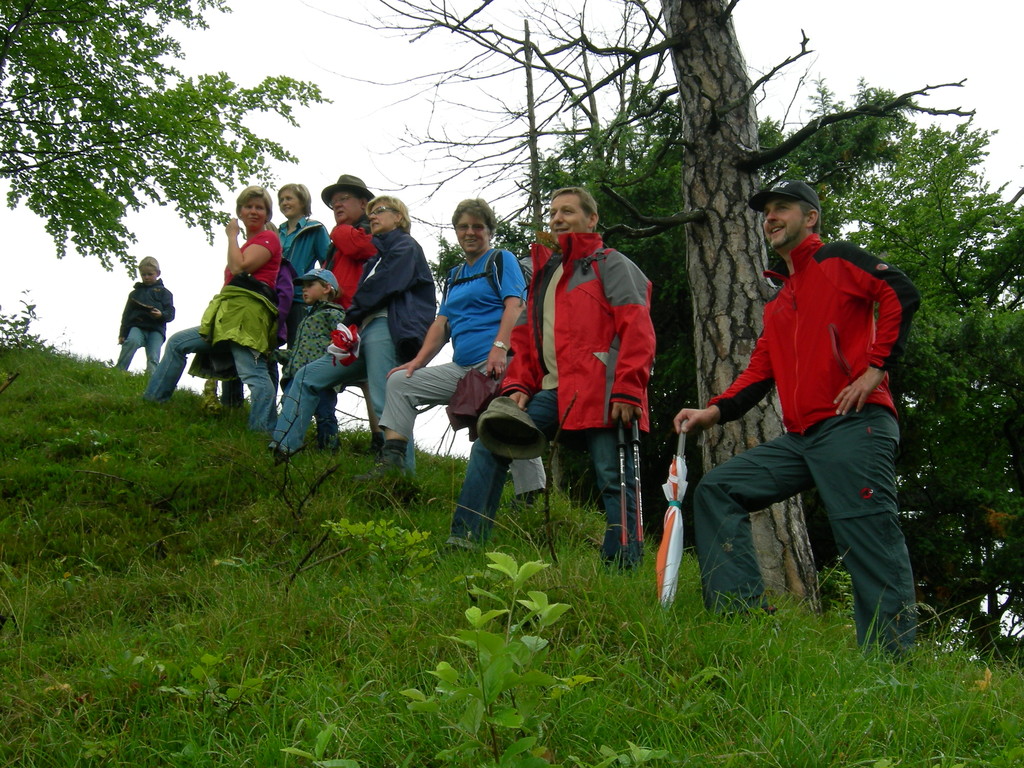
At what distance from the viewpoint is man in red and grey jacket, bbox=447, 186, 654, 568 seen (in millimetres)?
4574

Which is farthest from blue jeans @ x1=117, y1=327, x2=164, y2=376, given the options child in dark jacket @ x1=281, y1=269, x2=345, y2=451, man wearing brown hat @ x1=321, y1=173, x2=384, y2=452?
child in dark jacket @ x1=281, y1=269, x2=345, y2=451

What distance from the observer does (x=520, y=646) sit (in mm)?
2246

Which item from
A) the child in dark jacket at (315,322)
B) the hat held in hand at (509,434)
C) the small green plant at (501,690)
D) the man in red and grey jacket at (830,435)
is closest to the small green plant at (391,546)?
the hat held in hand at (509,434)

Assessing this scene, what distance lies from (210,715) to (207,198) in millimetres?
14357

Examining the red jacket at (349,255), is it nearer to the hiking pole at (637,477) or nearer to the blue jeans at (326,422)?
the blue jeans at (326,422)

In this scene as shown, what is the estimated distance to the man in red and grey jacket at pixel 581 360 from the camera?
4.57 meters

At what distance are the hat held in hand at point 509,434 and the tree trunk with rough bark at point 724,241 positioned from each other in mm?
1887

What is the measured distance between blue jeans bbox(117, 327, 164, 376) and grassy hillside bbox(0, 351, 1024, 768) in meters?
6.83

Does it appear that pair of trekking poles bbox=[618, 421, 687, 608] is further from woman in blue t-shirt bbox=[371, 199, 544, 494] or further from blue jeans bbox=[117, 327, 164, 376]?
blue jeans bbox=[117, 327, 164, 376]

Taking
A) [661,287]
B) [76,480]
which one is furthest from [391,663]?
[661,287]

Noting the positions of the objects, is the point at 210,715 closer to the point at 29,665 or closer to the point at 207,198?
the point at 29,665

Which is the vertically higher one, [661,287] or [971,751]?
[661,287]

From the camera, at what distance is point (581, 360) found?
4.77 m

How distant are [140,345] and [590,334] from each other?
8.89 metres
